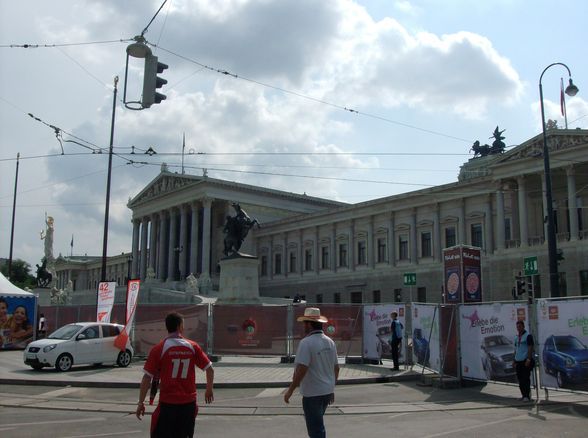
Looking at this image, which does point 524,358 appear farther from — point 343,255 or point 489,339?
point 343,255

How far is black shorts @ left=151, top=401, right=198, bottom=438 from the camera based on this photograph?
591 cm

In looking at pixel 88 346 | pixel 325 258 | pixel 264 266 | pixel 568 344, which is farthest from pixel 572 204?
pixel 264 266

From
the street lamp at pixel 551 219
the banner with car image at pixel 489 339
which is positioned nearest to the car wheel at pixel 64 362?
the banner with car image at pixel 489 339

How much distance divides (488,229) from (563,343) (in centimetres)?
4923

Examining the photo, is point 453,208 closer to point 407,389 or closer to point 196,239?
point 196,239

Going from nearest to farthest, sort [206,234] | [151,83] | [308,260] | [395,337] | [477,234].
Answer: [151,83] < [395,337] < [477,234] < [308,260] < [206,234]

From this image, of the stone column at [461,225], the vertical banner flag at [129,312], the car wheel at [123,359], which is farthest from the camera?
the stone column at [461,225]

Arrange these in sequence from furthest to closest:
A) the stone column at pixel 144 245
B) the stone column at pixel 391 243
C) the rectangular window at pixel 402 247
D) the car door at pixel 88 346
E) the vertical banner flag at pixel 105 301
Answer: the stone column at pixel 144 245 < the stone column at pixel 391 243 < the rectangular window at pixel 402 247 < the vertical banner flag at pixel 105 301 < the car door at pixel 88 346

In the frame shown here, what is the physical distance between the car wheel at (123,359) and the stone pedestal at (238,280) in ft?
34.7

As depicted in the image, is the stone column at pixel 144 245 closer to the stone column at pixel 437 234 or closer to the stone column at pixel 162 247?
the stone column at pixel 162 247

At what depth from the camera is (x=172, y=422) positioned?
5957 mm

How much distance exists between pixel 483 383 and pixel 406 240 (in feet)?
173

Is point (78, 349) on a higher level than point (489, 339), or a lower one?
lower

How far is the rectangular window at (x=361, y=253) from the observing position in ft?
244
